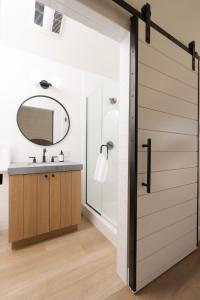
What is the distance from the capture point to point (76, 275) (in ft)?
4.68

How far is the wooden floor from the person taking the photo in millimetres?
1246

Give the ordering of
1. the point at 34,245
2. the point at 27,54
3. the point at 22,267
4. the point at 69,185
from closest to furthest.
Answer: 1. the point at 22,267
2. the point at 34,245
3. the point at 69,185
4. the point at 27,54

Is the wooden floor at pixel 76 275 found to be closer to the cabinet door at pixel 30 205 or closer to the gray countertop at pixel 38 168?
the cabinet door at pixel 30 205

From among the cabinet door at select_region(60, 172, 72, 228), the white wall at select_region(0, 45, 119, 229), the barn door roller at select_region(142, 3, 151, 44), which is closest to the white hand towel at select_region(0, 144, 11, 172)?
the white wall at select_region(0, 45, 119, 229)

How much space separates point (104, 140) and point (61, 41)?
138cm

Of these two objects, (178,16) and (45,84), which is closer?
(178,16)

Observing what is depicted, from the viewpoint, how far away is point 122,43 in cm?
132

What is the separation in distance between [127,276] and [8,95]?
2500 mm

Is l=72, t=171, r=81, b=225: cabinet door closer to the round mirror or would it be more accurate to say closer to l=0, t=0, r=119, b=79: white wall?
the round mirror

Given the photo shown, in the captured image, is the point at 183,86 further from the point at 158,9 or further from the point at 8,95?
the point at 8,95

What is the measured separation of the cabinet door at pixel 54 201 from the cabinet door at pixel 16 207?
Answer: 33 centimetres

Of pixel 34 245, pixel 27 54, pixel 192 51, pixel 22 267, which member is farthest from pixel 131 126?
pixel 27 54

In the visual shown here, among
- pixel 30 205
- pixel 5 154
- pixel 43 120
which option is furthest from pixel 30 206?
pixel 43 120

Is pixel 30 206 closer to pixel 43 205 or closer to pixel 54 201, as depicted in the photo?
pixel 43 205
